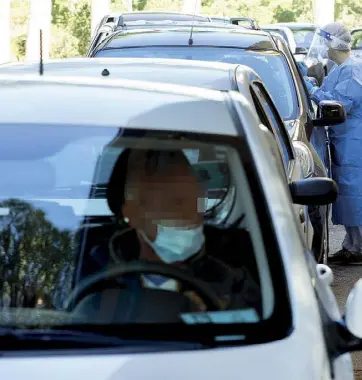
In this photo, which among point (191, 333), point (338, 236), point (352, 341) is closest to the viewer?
point (191, 333)

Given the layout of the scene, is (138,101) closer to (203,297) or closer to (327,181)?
(203,297)

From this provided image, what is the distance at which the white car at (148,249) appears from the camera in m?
2.91

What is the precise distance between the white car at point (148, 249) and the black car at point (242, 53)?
196 inches

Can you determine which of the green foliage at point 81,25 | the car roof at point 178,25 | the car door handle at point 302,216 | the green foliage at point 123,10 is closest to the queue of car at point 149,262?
the car door handle at point 302,216

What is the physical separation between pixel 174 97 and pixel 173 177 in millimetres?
238

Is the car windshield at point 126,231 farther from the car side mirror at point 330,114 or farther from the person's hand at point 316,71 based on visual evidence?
the person's hand at point 316,71

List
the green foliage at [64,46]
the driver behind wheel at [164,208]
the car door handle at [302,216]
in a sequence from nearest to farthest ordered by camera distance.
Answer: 1. the driver behind wheel at [164,208]
2. the car door handle at [302,216]
3. the green foliage at [64,46]

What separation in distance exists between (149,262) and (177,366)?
A: 0.48m

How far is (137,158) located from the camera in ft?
11.2

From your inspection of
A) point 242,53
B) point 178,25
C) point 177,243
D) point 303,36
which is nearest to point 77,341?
point 177,243

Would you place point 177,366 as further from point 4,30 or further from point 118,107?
point 4,30

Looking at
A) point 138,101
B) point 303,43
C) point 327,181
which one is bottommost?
point 303,43

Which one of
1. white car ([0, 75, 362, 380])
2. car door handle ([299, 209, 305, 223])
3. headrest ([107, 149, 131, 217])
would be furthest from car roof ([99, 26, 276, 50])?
headrest ([107, 149, 131, 217])

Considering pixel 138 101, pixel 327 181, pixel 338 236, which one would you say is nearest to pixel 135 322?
pixel 138 101
